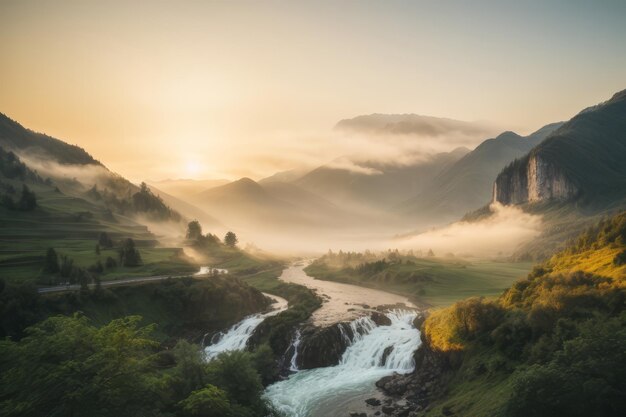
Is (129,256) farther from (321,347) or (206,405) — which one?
(206,405)

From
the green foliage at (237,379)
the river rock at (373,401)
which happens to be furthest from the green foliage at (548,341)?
the green foliage at (237,379)

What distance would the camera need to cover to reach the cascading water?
216 ft

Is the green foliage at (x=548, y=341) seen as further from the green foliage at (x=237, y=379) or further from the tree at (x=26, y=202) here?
the tree at (x=26, y=202)

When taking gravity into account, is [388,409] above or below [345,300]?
above

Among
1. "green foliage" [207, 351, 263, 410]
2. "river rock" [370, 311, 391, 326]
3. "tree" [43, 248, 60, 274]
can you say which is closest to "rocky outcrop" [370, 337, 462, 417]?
"green foliage" [207, 351, 263, 410]

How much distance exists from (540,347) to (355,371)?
39.8 meters

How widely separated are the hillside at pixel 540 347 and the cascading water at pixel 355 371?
15.8 ft

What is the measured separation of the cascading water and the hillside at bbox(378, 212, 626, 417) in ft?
15.8

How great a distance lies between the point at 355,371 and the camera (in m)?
78.5

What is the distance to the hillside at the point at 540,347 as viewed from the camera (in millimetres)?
34375

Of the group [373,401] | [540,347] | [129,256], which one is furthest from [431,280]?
[540,347]

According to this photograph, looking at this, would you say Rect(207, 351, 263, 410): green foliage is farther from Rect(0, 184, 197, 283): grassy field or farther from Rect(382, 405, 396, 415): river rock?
Rect(0, 184, 197, 283): grassy field

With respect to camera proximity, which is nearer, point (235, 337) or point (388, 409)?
point (388, 409)

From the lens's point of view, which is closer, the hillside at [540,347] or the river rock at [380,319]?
the hillside at [540,347]
